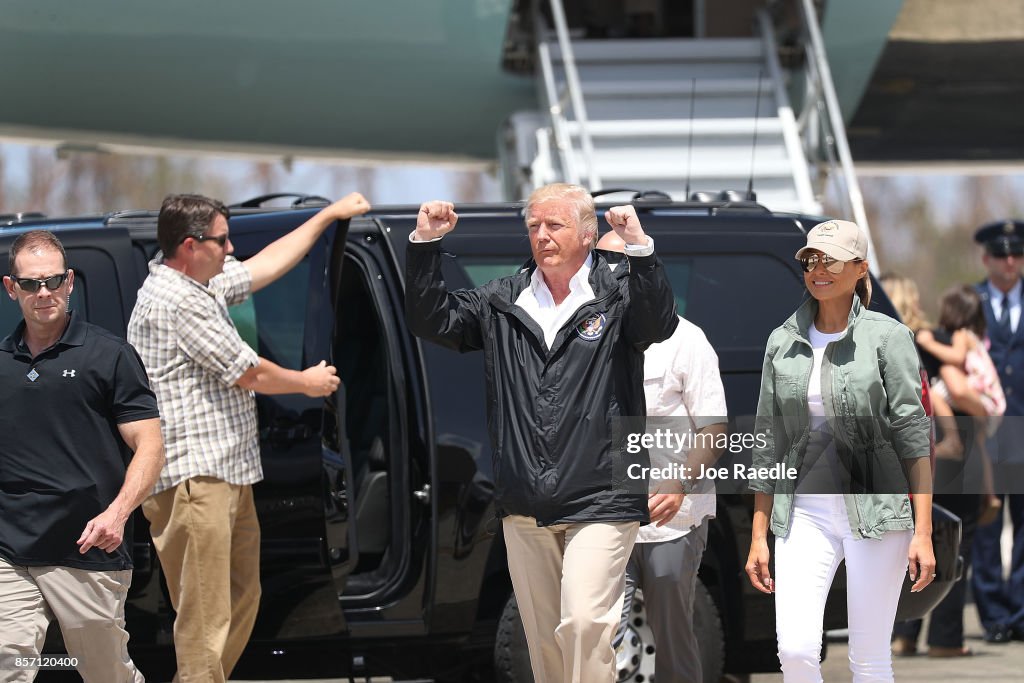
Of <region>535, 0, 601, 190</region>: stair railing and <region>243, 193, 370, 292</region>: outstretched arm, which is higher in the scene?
<region>535, 0, 601, 190</region>: stair railing

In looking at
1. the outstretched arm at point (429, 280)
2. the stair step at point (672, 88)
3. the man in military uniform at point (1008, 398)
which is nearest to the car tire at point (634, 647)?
the outstretched arm at point (429, 280)

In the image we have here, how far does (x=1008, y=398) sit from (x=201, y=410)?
16.1 feet

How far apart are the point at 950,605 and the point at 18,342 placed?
4.76m

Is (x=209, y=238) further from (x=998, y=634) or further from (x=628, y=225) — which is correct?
(x=998, y=634)

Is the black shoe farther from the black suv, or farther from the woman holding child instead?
the woman holding child

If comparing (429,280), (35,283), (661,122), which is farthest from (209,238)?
(661,122)

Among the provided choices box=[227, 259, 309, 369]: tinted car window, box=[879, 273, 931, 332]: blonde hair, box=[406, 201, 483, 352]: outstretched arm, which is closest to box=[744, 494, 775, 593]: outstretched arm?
box=[406, 201, 483, 352]: outstretched arm

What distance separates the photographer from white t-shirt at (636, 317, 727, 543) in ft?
16.1

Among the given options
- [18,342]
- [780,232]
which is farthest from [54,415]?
[780,232]

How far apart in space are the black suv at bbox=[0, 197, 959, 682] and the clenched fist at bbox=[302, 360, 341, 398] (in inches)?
5.3

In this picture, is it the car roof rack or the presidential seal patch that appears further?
the car roof rack

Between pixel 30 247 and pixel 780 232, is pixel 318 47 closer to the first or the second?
pixel 780 232

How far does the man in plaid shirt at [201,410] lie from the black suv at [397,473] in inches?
8.6

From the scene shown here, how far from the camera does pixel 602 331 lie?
13.6 ft
